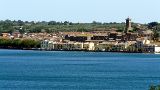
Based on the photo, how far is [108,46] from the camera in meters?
110

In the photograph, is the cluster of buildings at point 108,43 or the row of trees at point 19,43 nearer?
the cluster of buildings at point 108,43

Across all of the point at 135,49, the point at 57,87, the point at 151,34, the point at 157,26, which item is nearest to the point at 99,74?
the point at 57,87

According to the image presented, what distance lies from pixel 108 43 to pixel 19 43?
12156 millimetres

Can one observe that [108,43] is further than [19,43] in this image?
No

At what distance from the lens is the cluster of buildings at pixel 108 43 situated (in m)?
108

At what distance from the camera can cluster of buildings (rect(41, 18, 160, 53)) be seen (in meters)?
108

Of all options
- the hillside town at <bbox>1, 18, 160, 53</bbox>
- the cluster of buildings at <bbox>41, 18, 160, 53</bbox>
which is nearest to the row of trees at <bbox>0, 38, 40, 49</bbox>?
the hillside town at <bbox>1, 18, 160, 53</bbox>

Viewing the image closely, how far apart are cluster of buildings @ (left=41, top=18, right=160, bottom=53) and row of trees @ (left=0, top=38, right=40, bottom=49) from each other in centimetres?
128

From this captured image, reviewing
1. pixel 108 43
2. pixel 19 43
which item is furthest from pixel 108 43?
pixel 19 43

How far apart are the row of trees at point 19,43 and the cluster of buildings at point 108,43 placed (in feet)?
4.21

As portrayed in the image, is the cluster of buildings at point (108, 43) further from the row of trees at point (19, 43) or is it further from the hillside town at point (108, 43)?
the row of trees at point (19, 43)

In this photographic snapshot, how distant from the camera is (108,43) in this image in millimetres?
112812

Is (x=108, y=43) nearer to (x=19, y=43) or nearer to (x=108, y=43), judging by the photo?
(x=108, y=43)

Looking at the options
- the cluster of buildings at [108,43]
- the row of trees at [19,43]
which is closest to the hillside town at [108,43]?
the cluster of buildings at [108,43]
